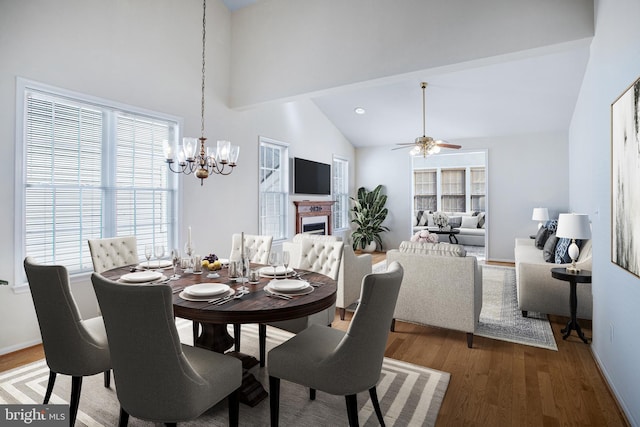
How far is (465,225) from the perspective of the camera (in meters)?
9.91

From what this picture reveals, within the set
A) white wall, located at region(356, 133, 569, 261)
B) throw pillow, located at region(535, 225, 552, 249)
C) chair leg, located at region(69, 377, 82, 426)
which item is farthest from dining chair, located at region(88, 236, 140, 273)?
white wall, located at region(356, 133, 569, 261)

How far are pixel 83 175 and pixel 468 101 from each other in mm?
5767

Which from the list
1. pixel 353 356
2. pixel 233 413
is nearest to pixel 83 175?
pixel 233 413

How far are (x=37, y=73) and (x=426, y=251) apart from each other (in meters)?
3.83

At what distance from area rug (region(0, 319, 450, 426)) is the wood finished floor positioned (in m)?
0.12

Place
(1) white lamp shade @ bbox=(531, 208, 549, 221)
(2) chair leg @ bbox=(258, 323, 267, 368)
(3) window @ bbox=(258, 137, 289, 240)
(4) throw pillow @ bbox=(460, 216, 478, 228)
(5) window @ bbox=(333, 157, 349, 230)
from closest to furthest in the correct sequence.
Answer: (2) chair leg @ bbox=(258, 323, 267, 368) < (3) window @ bbox=(258, 137, 289, 240) < (1) white lamp shade @ bbox=(531, 208, 549, 221) < (5) window @ bbox=(333, 157, 349, 230) < (4) throw pillow @ bbox=(460, 216, 478, 228)

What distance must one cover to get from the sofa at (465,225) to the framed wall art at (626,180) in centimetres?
752

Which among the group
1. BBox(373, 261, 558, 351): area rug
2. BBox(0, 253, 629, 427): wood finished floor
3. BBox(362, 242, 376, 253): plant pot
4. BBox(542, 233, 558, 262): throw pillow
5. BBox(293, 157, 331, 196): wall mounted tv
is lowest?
BBox(0, 253, 629, 427): wood finished floor

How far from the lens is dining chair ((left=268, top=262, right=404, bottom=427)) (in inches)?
64.6

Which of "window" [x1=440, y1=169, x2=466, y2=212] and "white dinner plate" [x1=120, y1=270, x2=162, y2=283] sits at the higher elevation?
"window" [x1=440, y1=169, x2=466, y2=212]

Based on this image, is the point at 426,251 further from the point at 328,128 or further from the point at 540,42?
Answer: the point at 328,128

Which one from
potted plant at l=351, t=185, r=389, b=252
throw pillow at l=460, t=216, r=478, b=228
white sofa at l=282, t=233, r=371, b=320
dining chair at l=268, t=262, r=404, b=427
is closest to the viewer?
dining chair at l=268, t=262, r=404, b=427

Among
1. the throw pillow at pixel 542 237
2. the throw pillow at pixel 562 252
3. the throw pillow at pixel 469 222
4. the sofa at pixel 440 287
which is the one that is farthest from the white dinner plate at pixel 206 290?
the throw pillow at pixel 469 222

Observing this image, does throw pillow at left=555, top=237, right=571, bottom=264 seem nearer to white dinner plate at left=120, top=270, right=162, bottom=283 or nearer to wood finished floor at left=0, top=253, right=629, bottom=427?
wood finished floor at left=0, top=253, right=629, bottom=427
